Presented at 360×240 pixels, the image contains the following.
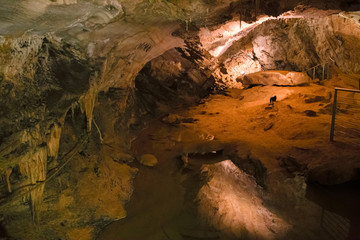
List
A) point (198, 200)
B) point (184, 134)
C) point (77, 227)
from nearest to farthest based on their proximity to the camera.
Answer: point (77, 227)
point (198, 200)
point (184, 134)

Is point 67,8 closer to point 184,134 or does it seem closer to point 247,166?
point 247,166

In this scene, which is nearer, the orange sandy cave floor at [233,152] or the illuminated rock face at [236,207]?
the illuminated rock face at [236,207]

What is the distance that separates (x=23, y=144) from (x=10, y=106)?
524mm

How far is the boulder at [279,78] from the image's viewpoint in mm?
10508

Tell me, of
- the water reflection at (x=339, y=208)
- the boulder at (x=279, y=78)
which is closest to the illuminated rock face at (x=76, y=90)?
the water reflection at (x=339, y=208)

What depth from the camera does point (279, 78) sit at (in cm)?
1073

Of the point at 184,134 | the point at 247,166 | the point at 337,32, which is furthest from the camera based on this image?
the point at 337,32

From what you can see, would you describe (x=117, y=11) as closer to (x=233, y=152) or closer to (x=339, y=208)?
(x=233, y=152)

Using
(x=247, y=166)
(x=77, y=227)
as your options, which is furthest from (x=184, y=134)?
(x=77, y=227)

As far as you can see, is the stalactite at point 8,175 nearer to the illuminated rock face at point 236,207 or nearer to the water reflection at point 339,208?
the illuminated rock face at point 236,207

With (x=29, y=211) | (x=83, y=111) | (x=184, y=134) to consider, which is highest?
(x=83, y=111)

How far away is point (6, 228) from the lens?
341 centimetres

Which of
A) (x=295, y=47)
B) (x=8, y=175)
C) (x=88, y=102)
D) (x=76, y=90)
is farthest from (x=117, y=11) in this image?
(x=295, y=47)

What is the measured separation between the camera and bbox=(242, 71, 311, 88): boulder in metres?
10.5
